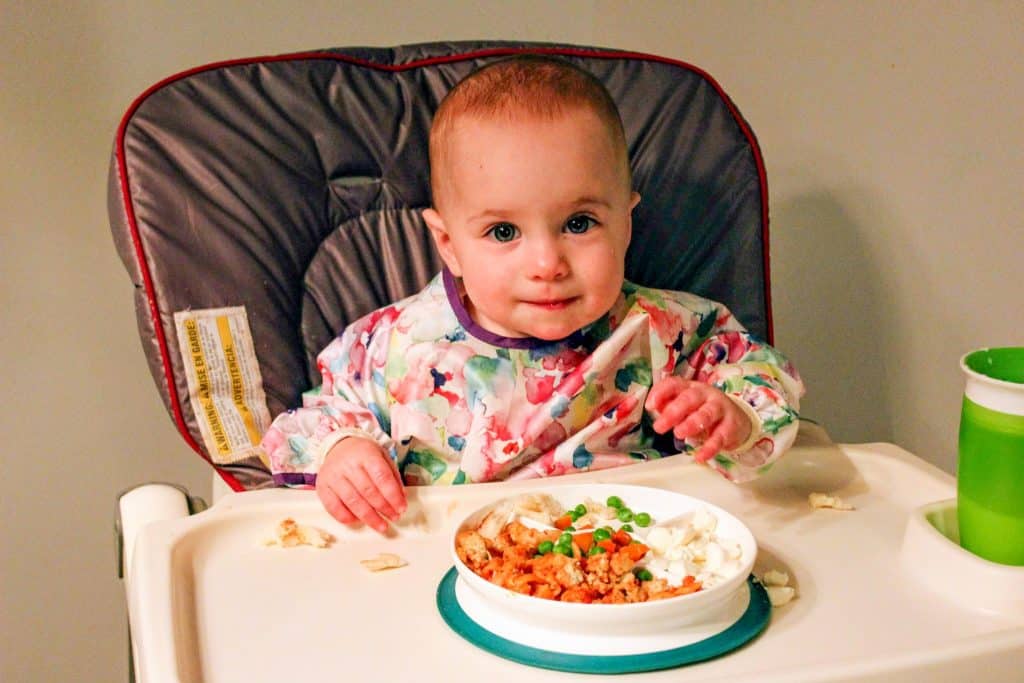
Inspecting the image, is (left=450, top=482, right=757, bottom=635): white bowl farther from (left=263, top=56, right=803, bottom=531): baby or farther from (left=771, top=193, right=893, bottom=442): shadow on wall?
(left=771, top=193, right=893, bottom=442): shadow on wall

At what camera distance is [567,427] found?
112 centimetres

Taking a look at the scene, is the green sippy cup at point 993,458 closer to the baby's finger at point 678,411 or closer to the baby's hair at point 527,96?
the baby's finger at point 678,411

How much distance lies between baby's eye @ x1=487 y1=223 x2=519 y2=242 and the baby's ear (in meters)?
0.08

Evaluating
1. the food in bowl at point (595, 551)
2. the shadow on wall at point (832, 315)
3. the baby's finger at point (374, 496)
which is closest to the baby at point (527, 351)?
the baby's finger at point (374, 496)

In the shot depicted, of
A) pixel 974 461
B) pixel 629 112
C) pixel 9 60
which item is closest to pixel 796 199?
pixel 629 112

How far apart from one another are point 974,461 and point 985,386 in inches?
2.5

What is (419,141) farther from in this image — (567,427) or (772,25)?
(772,25)

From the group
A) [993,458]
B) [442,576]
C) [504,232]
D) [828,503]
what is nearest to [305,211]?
[504,232]

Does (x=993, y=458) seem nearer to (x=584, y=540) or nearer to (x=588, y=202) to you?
(x=584, y=540)

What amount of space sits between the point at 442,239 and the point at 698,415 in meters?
0.35

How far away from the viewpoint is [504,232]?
3.41ft

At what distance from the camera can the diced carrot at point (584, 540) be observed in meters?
0.83

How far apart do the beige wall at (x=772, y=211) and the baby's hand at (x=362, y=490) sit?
0.70 m

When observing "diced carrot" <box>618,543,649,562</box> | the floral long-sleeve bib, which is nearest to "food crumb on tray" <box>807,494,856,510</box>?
the floral long-sleeve bib
